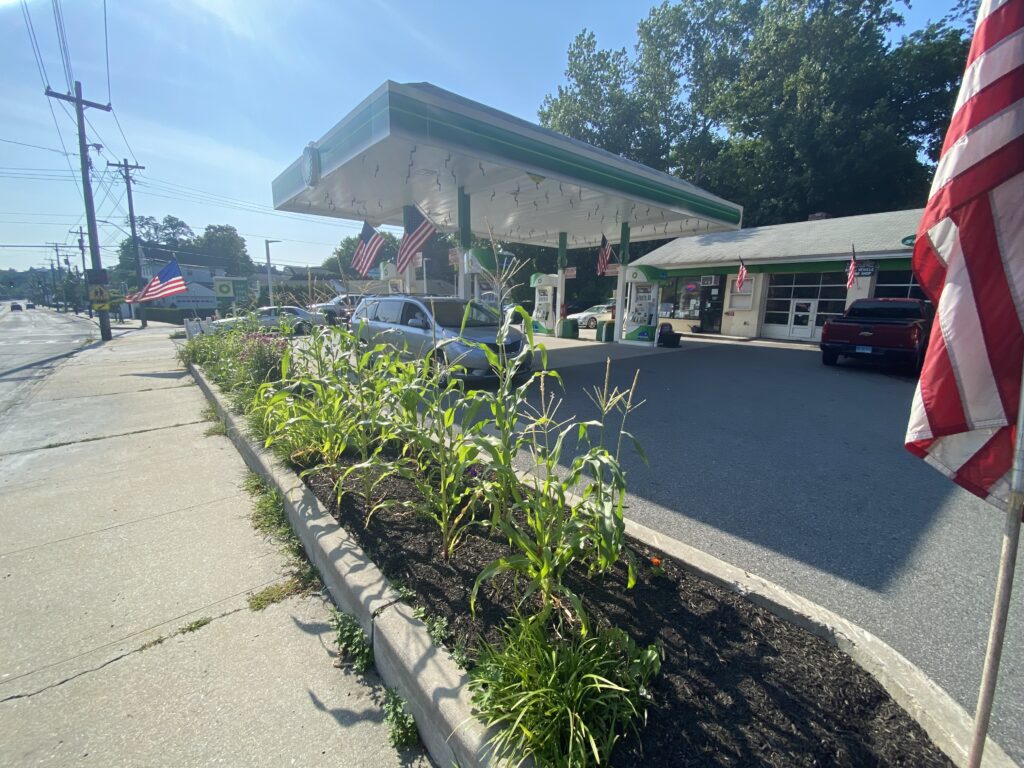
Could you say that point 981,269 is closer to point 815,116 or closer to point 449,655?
point 449,655

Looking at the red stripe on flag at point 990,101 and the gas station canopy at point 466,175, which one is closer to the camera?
the red stripe on flag at point 990,101

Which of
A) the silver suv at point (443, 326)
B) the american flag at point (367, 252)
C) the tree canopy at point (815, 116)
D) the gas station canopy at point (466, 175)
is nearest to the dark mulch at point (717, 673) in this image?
the silver suv at point (443, 326)

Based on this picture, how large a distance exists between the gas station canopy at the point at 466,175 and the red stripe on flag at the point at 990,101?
712 cm

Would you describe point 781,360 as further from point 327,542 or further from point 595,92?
point 595,92

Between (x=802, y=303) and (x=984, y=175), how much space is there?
67.1 feet

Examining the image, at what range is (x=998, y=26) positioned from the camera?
129cm

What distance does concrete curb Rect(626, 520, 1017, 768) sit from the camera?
156 cm

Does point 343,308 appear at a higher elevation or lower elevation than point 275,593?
higher

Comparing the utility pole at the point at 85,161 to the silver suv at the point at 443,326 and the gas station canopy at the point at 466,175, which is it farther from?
the silver suv at the point at 443,326

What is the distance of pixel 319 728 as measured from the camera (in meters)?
1.94

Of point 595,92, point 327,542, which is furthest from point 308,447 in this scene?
point 595,92

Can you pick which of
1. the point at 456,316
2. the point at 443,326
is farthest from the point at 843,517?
the point at 456,316

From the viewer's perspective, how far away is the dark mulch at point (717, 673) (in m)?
1.55

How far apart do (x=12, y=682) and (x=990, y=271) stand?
14.3ft
